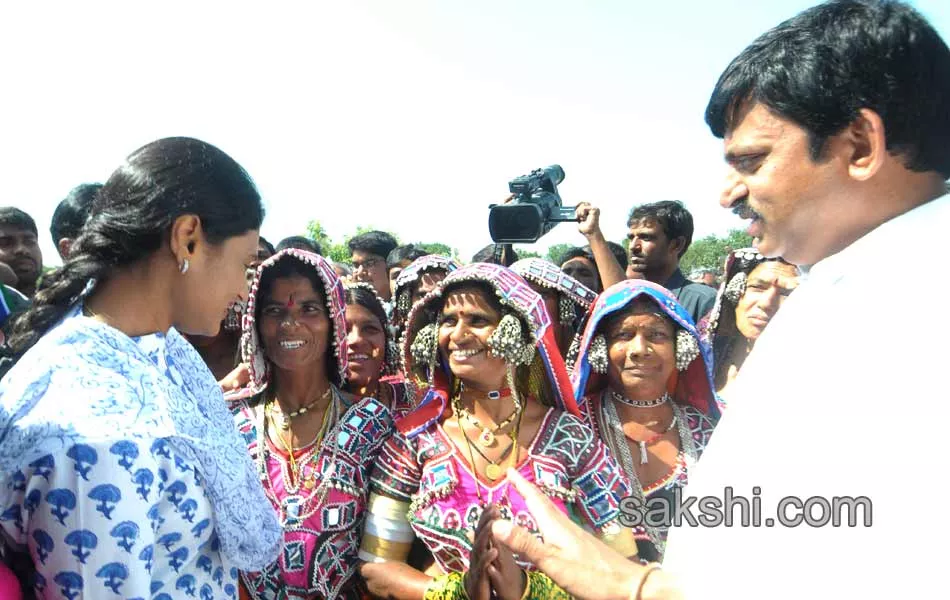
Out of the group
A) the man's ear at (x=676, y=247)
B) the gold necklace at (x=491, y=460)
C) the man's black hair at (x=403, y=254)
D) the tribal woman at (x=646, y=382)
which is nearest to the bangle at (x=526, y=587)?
the gold necklace at (x=491, y=460)

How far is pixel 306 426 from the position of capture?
118 inches

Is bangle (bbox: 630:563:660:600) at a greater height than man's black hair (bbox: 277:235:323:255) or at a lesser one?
lesser

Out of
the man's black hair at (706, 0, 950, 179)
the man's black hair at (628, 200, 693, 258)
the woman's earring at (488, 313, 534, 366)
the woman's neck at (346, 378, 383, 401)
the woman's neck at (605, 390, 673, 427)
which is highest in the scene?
the man's black hair at (628, 200, 693, 258)

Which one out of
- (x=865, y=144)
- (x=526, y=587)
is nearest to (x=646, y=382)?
(x=526, y=587)

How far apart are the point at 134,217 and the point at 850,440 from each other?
1586mm

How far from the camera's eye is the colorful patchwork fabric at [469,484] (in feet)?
8.61

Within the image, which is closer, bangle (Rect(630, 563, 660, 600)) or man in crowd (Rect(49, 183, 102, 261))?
bangle (Rect(630, 563, 660, 600))

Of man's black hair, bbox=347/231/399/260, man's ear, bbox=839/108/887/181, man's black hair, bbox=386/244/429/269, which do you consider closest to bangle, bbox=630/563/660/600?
man's ear, bbox=839/108/887/181

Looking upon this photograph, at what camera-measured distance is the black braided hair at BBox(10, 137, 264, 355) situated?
5.42ft

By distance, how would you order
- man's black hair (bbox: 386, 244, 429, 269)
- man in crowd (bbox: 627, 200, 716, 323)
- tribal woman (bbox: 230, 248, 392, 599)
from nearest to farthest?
tribal woman (bbox: 230, 248, 392, 599), man in crowd (bbox: 627, 200, 716, 323), man's black hair (bbox: 386, 244, 429, 269)


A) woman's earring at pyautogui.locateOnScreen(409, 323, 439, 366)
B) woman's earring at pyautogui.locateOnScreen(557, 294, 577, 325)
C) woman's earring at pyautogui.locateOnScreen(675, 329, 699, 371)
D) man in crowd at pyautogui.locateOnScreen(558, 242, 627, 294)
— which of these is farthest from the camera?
man in crowd at pyautogui.locateOnScreen(558, 242, 627, 294)

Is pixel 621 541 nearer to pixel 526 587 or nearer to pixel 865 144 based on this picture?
pixel 526 587

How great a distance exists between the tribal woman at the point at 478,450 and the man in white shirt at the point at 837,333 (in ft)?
3.58

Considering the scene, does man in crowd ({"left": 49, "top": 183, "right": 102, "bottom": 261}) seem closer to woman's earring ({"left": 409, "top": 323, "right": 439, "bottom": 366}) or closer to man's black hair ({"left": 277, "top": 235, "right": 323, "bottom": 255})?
woman's earring ({"left": 409, "top": 323, "right": 439, "bottom": 366})
